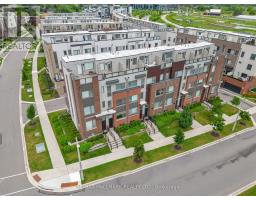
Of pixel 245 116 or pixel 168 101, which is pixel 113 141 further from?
pixel 245 116

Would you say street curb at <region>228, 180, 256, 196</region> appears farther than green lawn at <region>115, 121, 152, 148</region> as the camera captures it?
No

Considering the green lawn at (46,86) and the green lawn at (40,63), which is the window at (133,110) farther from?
the green lawn at (40,63)

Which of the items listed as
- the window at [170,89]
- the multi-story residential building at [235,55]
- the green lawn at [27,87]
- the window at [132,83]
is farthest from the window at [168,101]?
the green lawn at [27,87]

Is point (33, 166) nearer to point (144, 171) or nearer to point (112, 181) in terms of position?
point (112, 181)

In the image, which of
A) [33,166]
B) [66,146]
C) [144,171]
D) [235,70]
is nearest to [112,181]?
[144,171]

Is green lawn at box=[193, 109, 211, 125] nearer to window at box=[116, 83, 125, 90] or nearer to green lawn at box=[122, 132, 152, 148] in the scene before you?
green lawn at box=[122, 132, 152, 148]

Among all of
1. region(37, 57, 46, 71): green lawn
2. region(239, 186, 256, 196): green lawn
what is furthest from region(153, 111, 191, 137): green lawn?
region(37, 57, 46, 71): green lawn

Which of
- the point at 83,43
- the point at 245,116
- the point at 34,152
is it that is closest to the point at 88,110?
the point at 34,152
